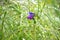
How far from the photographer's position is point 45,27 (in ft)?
5.34

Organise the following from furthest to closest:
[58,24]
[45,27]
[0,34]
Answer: [58,24], [45,27], [0,34]

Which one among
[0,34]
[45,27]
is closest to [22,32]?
[0,34]

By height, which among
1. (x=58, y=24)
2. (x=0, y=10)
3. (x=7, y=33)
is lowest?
(x=58, y=24)

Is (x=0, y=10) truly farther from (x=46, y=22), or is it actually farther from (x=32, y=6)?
(x=46, y=22)

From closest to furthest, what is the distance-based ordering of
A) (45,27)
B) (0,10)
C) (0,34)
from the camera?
(0,34) < (0,10) < (45,27)

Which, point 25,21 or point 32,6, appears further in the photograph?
point 32,6

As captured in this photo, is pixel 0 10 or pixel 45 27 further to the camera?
pixel 45 27

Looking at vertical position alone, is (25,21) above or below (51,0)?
below

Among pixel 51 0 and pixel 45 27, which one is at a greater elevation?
pixel 51 0

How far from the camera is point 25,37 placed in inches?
57.1

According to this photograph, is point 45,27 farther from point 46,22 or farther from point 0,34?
point 0,34

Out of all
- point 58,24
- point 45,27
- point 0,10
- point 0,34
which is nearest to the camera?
point 0,34

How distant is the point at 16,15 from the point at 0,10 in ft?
0.48

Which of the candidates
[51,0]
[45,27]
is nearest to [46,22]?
[45,27]
